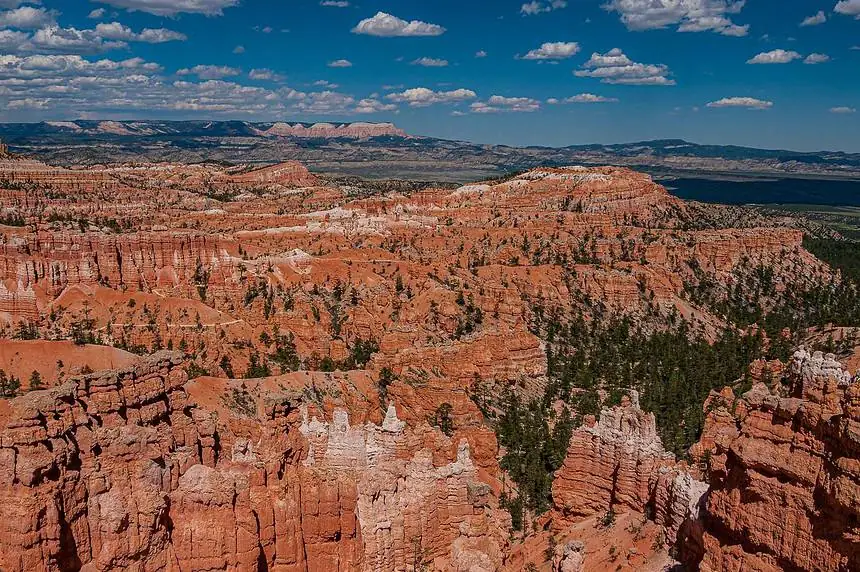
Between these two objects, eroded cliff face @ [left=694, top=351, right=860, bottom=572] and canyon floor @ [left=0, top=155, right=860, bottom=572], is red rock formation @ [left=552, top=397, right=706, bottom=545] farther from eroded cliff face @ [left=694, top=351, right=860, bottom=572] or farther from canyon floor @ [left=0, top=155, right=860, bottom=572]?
eroded cliff face @ [left=694, top=351, right=860, bottom=572]

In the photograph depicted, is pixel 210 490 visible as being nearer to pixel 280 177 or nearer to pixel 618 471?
pixel 618 471

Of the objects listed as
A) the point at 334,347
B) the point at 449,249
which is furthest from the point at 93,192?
the point at 334,347

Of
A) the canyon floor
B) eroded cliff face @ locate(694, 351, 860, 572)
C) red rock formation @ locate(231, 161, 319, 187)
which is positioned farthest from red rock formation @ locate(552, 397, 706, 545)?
red rock formation @ locate(231, 161, 319, 187)

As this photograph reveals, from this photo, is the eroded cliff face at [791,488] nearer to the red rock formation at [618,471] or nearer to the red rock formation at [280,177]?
the red rock formation at [618,471]

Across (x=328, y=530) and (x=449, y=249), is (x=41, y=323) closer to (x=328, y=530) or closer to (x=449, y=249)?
(x=328, y=530)

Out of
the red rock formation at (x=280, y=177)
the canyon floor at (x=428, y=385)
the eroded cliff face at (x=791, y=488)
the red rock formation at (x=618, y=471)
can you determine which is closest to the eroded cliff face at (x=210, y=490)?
the canyon floor at (x=428, y=385)

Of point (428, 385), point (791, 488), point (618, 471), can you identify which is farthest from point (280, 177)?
point (791, 488)
